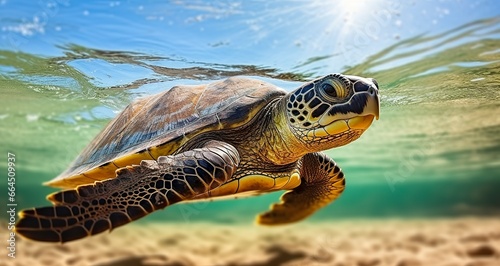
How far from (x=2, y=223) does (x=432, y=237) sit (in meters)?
15.1

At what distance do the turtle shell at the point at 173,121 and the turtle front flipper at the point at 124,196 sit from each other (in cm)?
78

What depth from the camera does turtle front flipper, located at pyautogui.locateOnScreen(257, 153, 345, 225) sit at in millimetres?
5414

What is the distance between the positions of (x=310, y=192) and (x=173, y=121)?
2.45m

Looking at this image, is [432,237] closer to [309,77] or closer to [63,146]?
[309,77]

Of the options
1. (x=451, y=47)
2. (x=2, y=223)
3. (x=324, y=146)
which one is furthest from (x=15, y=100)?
(x=451, y=47)

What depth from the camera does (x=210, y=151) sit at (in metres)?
3.80

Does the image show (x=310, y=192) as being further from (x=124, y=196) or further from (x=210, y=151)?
(x=124, y=196)

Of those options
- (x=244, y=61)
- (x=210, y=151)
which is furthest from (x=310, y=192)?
(x=244, y=61)

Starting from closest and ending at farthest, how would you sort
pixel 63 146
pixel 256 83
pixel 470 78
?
pixel 256 83 < pixel 470 78 < pixel 63 146

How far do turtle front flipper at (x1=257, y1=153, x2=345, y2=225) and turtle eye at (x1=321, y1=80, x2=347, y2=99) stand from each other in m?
1.48

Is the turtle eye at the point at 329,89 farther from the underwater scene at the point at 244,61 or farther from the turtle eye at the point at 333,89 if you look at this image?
the underwater scene at the point at 244,61

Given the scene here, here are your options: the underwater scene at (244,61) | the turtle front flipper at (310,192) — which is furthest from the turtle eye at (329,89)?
the underwater scene at (244,61)

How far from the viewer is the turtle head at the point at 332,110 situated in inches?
152

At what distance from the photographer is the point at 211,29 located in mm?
6195
